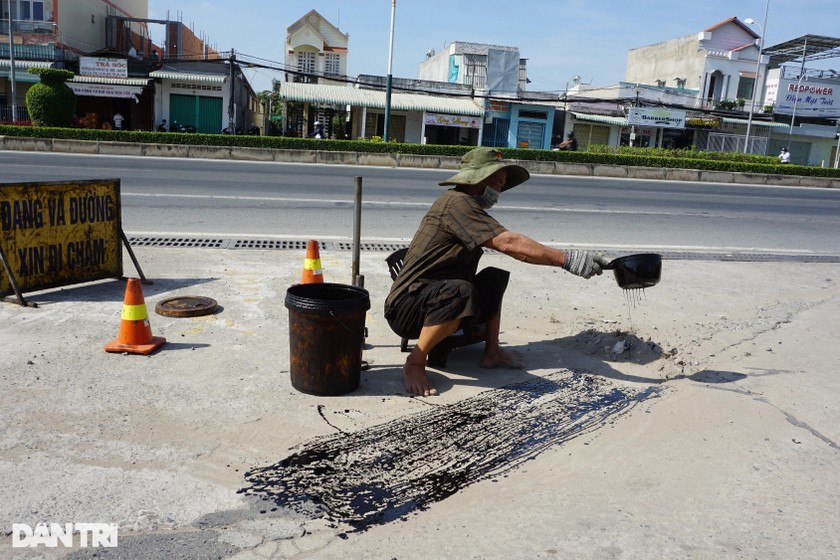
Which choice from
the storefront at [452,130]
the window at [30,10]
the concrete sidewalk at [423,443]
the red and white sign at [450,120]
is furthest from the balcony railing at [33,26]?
the concrete sidewalk at [423,443]

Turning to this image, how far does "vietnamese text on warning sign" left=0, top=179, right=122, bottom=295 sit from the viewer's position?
18.1 ft

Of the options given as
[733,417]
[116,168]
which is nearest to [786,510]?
[733,417]

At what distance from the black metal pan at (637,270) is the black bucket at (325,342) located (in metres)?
1.56

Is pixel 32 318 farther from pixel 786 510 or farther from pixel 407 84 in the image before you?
pixel 407 84

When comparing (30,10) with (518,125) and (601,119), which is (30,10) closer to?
(518,125)

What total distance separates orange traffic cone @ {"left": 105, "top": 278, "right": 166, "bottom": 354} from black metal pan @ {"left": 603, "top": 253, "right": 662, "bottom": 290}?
3153 millimetres

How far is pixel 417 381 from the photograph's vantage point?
425 cm

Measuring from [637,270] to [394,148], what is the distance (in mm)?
23338

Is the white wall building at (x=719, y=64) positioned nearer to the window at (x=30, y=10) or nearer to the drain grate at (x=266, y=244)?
the window at (x=30, y=10)

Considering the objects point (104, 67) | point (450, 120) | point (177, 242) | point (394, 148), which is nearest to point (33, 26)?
point (104, 67)

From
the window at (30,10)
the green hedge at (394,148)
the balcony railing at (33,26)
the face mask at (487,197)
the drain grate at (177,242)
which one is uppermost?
the window at (30,10)

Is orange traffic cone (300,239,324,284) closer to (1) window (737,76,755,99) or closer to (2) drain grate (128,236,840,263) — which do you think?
(2) drain grate (128,236,840,263)

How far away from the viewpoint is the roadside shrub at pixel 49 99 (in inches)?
971

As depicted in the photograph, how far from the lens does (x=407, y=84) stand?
4000cm
